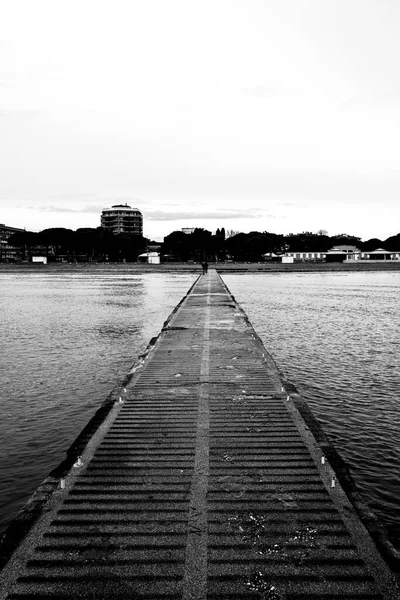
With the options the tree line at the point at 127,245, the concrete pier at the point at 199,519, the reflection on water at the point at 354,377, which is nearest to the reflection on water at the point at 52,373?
the concrete pier at the point at 199,519

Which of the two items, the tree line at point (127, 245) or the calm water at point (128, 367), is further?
the tree line at point (127, 245)

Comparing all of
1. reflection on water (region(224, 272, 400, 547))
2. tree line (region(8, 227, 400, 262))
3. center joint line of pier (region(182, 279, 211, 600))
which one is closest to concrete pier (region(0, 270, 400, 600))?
center joint line of pier (region(182, 279, 211, 600))

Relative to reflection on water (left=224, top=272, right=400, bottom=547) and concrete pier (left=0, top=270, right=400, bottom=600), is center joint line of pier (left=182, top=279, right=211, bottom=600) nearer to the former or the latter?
concrete pier (left=0, top=270, right=400, bottom=600)

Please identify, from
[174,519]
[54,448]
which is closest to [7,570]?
[174,519]

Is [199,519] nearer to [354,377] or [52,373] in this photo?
[354,377]

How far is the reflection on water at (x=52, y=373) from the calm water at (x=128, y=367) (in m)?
0.04

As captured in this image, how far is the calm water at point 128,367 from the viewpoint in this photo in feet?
37.4

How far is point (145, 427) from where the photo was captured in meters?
11.4

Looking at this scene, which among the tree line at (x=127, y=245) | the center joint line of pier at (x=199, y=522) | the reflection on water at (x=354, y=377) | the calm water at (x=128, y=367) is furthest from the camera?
the tree line at (x=127, y=245)

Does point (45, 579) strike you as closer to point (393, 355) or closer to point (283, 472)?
point (283, 472)

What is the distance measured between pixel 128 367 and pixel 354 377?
30.2ft

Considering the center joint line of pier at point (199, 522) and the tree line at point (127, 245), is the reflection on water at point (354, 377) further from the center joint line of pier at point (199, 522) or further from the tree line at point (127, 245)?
the tree line at point (127, 245)

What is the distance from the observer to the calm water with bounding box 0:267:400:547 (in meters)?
11.4

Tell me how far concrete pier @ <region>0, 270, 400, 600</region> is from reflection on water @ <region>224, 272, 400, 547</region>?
168 centimetres
